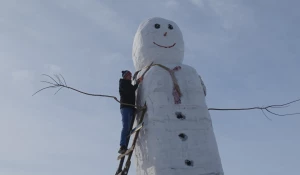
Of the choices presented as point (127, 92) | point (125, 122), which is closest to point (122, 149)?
point (125, 122)

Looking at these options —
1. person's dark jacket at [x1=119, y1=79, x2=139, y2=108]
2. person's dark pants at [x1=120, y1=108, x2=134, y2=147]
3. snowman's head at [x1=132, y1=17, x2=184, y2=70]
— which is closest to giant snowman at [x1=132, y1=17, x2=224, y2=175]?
snowman's head at [x1=132, y1=17, x2=184, y2=70]

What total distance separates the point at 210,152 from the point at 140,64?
2.52 m

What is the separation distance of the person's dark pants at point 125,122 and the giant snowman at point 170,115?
26 cm

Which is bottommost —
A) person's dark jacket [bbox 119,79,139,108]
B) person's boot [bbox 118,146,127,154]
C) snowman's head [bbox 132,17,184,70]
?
person's boot [bbox 118,146,127,154]

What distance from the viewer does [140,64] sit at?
8.11 m

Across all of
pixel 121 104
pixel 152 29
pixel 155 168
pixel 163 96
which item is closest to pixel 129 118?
pixel 121 104

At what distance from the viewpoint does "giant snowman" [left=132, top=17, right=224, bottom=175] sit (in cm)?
652

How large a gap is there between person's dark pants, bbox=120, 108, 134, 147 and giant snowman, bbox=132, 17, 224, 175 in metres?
0.26

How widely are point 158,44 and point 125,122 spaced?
5.99ft

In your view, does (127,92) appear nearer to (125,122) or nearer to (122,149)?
(125,122)

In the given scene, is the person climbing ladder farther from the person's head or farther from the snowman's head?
the snowman's head

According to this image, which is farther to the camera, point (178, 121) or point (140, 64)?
point (140, 64)

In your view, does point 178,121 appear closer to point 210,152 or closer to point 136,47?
point 210,152

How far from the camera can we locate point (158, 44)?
794cm
